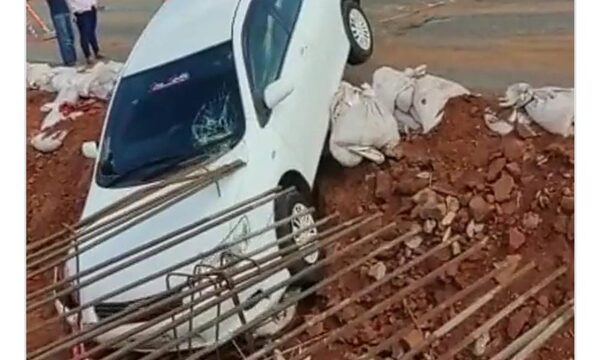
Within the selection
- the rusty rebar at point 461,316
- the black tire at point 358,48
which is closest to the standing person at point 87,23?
the black tire at point 358,48

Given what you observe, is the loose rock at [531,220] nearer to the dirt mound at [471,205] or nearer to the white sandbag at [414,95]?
the dirt mound at [471,205]

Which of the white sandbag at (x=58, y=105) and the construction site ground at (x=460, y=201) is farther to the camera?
the white sandbag at (x=58, y=105)

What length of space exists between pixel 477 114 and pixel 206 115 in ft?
1.07

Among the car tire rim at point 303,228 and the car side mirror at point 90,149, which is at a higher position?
the car side mirror at point 90,149

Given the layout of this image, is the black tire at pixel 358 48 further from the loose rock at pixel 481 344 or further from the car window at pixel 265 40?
the loose rock at pixel 481 344

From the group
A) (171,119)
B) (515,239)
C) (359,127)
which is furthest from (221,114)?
(515,239)

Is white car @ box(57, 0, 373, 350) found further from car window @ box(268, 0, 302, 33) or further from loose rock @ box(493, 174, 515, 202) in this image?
loose rock @ box(493, 174, 515, 202)

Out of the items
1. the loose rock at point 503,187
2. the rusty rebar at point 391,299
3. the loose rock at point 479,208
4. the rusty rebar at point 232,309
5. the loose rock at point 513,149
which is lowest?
the rusty rebar at point 391,299

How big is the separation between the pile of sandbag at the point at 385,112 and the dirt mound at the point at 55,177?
0.31 metres

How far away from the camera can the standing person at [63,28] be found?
141 cm

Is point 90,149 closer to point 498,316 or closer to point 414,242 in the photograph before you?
point 414,242

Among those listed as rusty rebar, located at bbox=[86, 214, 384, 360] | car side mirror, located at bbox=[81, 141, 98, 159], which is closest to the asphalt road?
car side mirror, located at bbox=[81, 141, 98, 159]

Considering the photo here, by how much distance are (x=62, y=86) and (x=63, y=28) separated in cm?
7

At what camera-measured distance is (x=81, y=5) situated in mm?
1413
